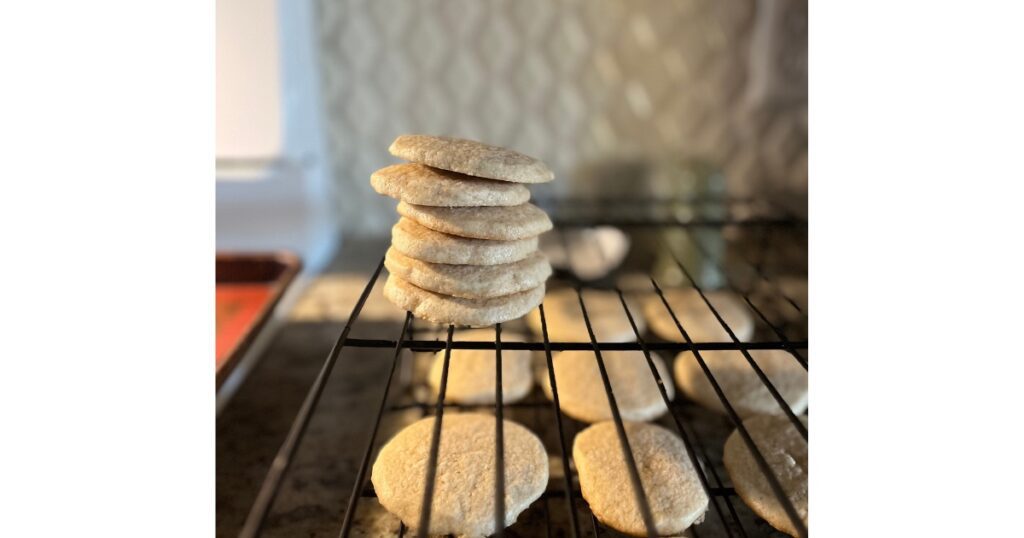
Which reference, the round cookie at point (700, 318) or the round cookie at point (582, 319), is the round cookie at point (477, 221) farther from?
the round cookie at point (700, 318)

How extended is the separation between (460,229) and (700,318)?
621 mm

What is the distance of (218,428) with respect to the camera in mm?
1015

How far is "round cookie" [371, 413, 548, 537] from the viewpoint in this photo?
2.27ft

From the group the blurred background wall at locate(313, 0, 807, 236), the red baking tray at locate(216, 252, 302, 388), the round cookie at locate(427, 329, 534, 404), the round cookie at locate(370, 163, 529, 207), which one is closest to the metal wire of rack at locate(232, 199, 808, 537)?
the round cookie at locate(427, 329, 534, 404)

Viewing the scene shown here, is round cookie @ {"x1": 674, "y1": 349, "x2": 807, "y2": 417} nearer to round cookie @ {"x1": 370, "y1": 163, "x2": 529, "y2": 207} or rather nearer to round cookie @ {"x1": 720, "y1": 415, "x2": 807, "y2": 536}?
round cookie @ {"x1": 720, "y1": 415, "x2": 807, "y2": 536}

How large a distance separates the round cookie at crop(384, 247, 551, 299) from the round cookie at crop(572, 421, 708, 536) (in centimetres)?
21

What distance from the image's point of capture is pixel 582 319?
1.22 m

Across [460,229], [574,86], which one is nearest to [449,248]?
[460,229]

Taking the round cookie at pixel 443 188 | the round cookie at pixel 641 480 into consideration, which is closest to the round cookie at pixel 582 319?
the round cookie at pixel 641 480

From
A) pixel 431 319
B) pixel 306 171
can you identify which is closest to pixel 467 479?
pixel 431 319

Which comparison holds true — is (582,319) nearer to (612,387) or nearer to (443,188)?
(612,387)

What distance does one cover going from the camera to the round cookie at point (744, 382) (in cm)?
98

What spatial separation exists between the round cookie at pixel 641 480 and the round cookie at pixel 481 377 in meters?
0.17

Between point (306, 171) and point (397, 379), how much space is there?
2.02ft
